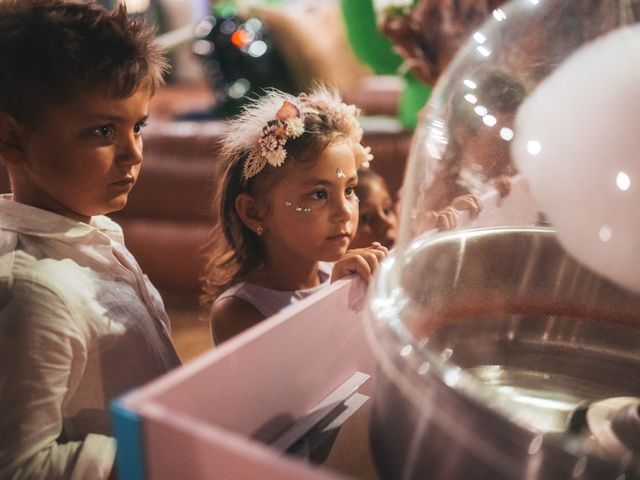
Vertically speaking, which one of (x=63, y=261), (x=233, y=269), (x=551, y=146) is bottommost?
(x=233, y=269)

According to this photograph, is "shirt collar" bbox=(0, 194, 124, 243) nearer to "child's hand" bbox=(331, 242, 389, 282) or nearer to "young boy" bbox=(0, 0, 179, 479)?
"young boy" bbox=(0, 0, 179, 479)

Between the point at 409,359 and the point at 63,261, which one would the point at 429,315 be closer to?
the point at 409,359

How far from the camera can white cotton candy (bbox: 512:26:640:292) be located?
477 mm

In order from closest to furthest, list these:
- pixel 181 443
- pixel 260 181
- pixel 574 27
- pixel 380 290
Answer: pixel 181 443
pixel 380 290
pixel 574 27
pixel 260 181

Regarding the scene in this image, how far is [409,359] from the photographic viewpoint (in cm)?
41

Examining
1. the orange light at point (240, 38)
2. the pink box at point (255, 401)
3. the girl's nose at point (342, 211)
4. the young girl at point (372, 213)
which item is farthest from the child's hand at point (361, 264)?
the orange light at point (240, 38)

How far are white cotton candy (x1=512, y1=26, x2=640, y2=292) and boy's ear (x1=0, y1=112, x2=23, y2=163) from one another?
1.67 ft

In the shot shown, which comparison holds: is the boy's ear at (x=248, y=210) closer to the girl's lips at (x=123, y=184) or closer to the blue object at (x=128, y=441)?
the girl's lips at (x=123, y=184)

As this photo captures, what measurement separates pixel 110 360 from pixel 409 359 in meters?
0.35

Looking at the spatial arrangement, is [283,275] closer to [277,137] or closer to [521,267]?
[277,137]

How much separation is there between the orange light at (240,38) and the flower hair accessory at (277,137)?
181cm

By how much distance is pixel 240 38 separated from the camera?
251 centimetres

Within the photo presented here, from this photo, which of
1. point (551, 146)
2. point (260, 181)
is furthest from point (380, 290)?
point (260, 181)

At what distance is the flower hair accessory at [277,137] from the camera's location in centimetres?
80
